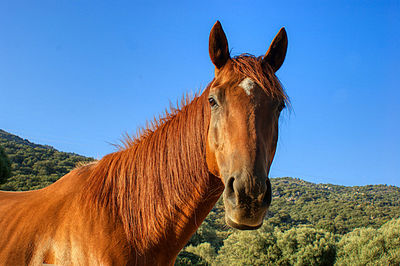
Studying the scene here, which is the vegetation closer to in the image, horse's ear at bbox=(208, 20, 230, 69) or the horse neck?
the horse neck

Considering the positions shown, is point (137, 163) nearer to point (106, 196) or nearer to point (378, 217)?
point (106, 196)

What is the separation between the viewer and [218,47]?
2.60 meters

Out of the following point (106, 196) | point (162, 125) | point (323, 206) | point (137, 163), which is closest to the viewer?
point (106, 196)

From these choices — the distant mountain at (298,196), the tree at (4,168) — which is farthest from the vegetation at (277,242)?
the tree at (4,168)

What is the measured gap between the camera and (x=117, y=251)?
2.16m

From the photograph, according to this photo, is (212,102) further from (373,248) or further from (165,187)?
(373,248)

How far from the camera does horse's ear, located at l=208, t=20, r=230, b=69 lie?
2529mm

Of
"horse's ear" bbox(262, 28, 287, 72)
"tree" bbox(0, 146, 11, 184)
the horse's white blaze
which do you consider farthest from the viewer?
"tree" bbox(0, 146, 11, 184)

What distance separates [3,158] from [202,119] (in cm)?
2526

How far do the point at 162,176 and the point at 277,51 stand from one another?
1.68 metres

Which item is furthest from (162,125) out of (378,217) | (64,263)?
(378,217)

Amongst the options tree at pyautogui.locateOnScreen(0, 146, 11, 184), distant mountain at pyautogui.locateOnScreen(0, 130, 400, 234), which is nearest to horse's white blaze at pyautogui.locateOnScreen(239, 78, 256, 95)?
distant mountain at pyautogui.locateOnScreen(0, 130, 400, 234)

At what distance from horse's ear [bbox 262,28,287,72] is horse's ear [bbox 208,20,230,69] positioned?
16.0 inches

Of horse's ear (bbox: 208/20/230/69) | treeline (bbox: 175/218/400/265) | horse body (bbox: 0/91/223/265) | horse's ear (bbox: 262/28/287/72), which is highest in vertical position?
treeline (bbox: 175/218/400/265)
